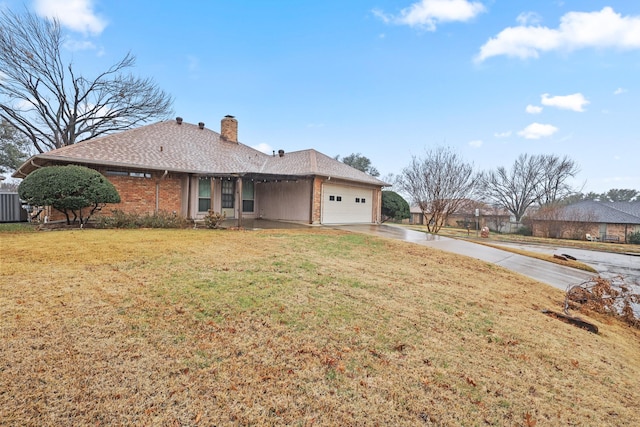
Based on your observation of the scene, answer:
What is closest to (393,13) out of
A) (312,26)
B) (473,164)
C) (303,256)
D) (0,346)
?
(312,26)

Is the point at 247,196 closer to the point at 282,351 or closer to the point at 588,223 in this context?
Answer: the point at 282,351

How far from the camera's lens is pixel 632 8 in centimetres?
945

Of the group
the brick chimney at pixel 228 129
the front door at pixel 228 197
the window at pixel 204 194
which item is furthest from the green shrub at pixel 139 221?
the brick chimney at pixel 228 129

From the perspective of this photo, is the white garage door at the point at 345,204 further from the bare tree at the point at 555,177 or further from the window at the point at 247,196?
the bare tree at the point at 555,177

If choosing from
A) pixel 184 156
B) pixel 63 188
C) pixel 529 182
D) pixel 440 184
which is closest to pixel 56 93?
pixel 184 156

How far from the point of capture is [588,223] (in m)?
24.5

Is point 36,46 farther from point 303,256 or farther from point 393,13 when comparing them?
point 303,256

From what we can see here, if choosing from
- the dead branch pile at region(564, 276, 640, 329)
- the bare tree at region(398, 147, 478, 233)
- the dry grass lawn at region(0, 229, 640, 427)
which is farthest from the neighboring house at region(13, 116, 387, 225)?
the dead branch pile at region(564, 276, 640, 329)

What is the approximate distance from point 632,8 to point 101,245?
57.4ft

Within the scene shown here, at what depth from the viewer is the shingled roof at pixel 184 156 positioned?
36.9ft

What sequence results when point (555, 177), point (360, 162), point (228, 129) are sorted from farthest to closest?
point (360, 162) < point (555, 177) < point (228, 129)

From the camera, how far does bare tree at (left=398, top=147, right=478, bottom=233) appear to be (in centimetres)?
1803

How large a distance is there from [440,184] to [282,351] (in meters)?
18.1

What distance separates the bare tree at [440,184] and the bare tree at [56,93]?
67.5 ft
